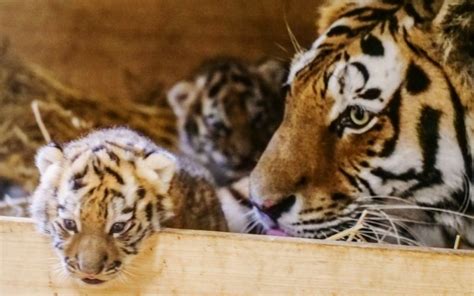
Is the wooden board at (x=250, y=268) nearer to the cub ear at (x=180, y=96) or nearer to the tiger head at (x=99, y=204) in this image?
the tiger head at (x=99, y=204)

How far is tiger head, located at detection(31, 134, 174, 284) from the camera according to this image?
44.0 inches

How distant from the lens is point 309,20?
1.23 meters

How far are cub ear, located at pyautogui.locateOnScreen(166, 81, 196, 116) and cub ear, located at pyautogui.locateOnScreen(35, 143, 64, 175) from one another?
0.63 feet

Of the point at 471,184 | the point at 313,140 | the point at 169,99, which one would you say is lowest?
the point at 471,184

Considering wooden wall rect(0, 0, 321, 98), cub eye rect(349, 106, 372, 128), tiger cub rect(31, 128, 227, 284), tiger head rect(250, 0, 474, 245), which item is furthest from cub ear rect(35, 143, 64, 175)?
cub eye rect(349, 106, 372, 128)

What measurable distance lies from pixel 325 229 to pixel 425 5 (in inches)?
15.5

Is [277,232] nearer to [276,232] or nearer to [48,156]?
[276,232]

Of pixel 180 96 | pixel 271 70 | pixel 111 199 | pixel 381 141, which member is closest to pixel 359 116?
pixel 381 141

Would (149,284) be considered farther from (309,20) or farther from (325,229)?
(309,20)

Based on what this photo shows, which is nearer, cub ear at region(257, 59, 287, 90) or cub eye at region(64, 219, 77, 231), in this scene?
cub eye at region(64, 219, 77, 231)

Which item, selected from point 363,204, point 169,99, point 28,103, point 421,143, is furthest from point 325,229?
point 28,103

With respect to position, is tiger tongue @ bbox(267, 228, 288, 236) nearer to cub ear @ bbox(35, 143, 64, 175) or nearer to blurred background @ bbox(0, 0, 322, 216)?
blurred background @ bbox(0, 0, 322, 216)

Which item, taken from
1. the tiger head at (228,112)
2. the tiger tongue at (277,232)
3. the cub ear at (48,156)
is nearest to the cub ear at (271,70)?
the tiger head at (228,112)

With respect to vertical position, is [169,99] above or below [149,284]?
above
